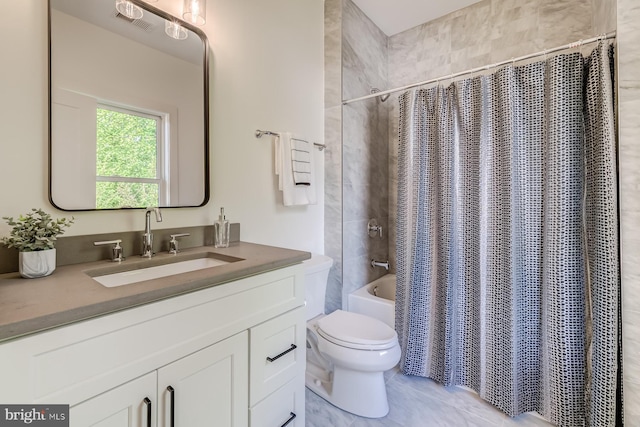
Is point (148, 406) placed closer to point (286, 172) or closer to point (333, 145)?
point (286, 172)

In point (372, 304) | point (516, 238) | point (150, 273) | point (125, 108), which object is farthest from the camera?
point (372, 304)

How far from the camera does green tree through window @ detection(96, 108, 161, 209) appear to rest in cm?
116

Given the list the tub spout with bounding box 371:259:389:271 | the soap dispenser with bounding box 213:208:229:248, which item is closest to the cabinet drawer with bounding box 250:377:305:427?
the soap dispenser with bounding box 213:208:229:248

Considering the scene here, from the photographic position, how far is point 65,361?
64cm

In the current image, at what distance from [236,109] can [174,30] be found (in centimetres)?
44

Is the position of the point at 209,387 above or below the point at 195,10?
below

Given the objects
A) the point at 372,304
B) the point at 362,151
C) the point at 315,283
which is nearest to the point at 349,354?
the point at 315,283

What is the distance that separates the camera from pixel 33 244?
2.89 ft

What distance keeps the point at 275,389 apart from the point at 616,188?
1.67 meters

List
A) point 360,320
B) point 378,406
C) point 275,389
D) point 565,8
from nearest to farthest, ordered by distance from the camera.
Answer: point 275,389, point 378,406, point 360,320, point 565,8

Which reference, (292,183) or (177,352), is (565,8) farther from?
(177,352)

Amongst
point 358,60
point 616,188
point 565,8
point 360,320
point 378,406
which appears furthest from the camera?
point 358,60

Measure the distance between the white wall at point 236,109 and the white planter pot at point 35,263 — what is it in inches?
7.6

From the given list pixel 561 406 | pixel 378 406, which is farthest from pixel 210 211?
pixel 561 406
